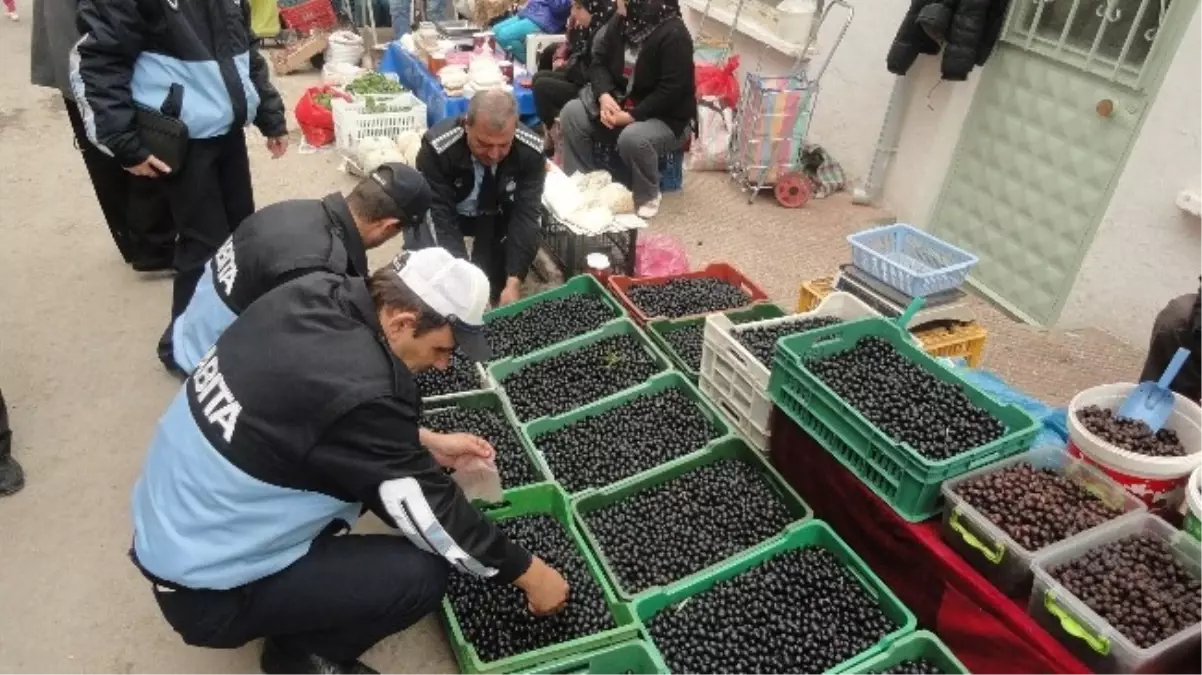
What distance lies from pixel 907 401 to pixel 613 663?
110cm

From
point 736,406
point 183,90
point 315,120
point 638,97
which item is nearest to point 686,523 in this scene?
point 736,406

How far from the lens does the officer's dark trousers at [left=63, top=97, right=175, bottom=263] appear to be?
12.3 ft

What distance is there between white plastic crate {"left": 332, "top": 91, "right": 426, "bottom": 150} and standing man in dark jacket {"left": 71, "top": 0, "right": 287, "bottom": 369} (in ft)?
6.73

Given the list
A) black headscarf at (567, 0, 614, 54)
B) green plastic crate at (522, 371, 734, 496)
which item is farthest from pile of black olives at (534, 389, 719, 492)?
black headscarf at (567, 0, 614, 54)

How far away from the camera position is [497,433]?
2.89 m

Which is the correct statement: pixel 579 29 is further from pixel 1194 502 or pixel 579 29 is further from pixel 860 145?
pixel 1194 502

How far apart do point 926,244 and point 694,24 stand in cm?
435

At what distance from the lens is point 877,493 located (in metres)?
2.28

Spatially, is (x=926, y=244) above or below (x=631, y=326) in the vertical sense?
above

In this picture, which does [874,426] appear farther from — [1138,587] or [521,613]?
[521,613]

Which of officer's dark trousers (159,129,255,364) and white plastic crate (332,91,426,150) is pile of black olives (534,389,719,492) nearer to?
officer's dark trousers (159,129,255,364)

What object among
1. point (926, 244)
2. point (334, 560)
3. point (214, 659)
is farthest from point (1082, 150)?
point (214, 659)

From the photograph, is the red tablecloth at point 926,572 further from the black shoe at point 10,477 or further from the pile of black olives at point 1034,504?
the black shoe at point 10,477

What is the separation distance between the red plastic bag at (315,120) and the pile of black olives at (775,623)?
4.79m
